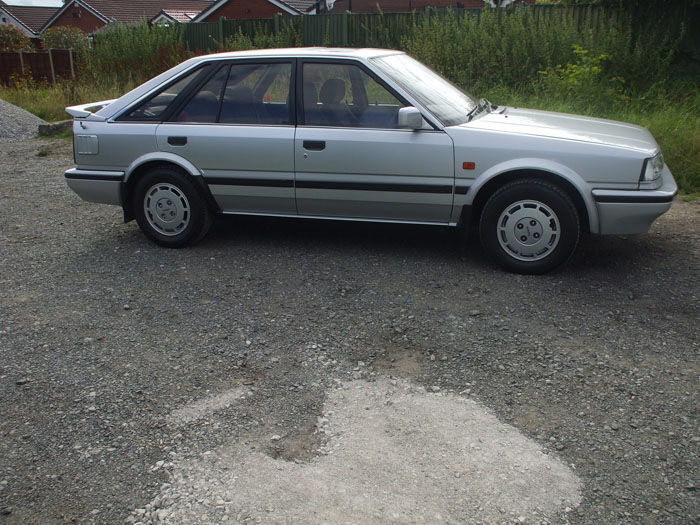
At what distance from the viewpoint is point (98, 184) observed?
5.88m

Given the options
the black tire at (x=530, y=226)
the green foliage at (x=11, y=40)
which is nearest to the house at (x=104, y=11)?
the green foliage at (x=11, y=40)

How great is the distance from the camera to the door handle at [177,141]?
564 centimetres

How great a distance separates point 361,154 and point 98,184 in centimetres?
236

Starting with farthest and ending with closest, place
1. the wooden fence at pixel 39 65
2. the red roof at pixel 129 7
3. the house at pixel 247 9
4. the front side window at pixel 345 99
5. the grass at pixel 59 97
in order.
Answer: the red roof at pixel 129 7, the house at pixel 247 9, the wooden fence at pixel 39 65, the grass at pixel 59 97, the front side window at pixel 345 99

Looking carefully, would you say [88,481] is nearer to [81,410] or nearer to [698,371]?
[81,410]

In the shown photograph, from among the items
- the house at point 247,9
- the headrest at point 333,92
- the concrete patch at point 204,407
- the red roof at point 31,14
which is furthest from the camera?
the red roof at point 31,14

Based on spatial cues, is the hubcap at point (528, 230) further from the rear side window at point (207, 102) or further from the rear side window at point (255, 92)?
the rear side window at point (207, 102)

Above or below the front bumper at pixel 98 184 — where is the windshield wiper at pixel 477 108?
above

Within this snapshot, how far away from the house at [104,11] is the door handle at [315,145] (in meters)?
54.8

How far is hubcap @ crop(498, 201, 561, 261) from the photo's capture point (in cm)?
502

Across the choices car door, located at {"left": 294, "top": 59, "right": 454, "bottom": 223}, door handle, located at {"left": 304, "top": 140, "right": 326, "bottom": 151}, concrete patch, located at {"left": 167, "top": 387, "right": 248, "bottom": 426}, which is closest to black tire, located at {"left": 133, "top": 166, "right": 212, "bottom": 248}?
car door, located at {"left": 294, "top": 59, "right": 454, "bottom": 223}

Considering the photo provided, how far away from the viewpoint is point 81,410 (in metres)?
3.50

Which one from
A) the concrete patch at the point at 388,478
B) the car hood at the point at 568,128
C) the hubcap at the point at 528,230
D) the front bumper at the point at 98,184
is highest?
the car hood at the point at 568,128

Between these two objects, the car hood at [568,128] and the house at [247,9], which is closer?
the car hood at [568,128]
